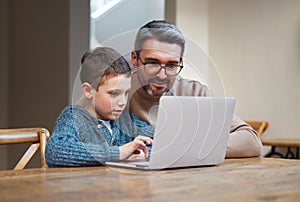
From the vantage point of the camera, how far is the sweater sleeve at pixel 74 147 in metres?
1.38

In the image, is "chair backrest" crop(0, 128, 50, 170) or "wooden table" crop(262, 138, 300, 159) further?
"wooden table" crop(262, 138, 300, 159)

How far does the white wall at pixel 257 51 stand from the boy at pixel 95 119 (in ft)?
8.91

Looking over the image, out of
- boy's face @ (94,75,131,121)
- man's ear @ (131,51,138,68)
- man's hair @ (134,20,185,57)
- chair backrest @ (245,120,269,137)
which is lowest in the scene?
chair backrest @ (245,120,269,137)

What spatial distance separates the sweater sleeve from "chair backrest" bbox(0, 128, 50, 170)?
0.74 feet

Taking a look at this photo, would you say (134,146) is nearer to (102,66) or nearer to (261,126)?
(102,66)

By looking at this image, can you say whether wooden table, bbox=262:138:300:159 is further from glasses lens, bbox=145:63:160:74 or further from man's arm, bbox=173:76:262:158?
glasses lens, bbox=145:63:160:74

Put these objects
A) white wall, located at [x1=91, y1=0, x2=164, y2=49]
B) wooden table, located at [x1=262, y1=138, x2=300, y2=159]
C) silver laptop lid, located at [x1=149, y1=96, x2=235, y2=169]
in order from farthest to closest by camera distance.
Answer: white wall, located at [x1=91, y1=0, x2=164, y2=49] < wooden table, located at [x1=262, y1=138, x2=300, y2=159] < silver laptop lid, located at [x1=149, y1=96, x2=235, y2=169]

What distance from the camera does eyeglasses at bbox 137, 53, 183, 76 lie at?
1.60 metres

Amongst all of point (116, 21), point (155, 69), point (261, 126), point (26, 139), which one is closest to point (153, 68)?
point (155, 69)

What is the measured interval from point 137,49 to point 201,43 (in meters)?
2.90

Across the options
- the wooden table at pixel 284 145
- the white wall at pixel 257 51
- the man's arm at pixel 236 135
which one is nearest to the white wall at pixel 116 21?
the white wall at pixel 257 51

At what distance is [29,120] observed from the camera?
4105mm

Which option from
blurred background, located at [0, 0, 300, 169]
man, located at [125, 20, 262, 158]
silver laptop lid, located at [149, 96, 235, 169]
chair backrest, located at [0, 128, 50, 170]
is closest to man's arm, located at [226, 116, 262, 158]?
man, located at [125, 20, 262, 158]

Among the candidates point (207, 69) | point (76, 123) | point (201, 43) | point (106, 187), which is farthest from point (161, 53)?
point (201, 43)
